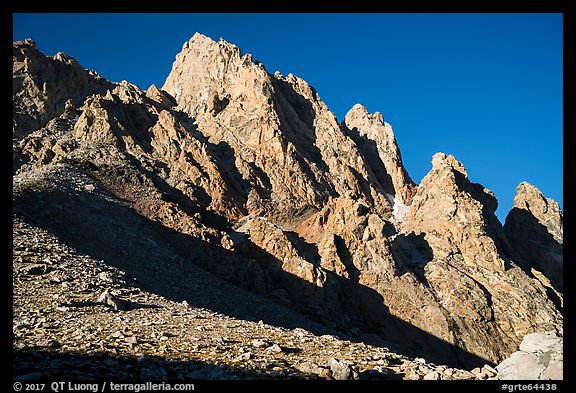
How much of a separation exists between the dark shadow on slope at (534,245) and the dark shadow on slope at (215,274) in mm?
40729

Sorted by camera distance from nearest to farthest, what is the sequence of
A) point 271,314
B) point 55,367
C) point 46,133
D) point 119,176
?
point 55,367, point 271,314, point 119,176, point 46,133

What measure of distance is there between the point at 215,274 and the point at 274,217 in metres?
32.8

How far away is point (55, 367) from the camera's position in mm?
13648

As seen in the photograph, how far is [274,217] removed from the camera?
291ft

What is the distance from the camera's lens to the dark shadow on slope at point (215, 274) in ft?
137

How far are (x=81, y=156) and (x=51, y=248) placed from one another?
4714 cm

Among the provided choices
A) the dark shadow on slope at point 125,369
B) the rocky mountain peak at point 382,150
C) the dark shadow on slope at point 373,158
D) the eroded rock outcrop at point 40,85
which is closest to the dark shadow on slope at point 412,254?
the rocky mountain peak at point 382,150

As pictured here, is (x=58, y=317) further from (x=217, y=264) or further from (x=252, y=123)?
(x=252, y=123)

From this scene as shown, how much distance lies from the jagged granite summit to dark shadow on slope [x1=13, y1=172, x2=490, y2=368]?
25 centimetres

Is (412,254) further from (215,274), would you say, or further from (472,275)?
(215,274)

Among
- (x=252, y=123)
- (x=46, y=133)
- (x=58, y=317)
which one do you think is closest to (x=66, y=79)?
(x=46, y=133)

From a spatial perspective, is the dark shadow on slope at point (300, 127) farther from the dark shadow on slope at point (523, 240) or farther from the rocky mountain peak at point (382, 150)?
the dark shadow on slope at point (523, 240)
